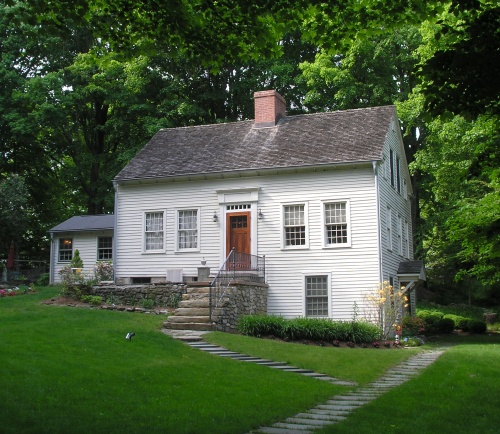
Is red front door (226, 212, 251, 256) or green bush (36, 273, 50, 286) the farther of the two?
green bush (36, 273, 50, 286)

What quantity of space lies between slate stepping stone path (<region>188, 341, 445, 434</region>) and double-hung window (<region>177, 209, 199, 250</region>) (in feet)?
29.0

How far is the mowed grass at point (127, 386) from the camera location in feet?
27.3

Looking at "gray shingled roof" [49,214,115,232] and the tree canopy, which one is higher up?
the tree canopy

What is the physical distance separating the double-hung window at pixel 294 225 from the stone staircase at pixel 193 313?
435 centimetres

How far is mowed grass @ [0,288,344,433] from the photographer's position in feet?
27.3

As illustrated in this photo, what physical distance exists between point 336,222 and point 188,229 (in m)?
5.86

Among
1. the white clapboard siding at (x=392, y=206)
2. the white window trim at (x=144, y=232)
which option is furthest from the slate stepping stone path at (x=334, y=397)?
the white window trim at (x=144, y=232)

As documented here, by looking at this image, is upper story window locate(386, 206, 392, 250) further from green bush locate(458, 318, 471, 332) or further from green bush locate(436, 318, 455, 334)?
green bush locate(458, 318, 471, 332)

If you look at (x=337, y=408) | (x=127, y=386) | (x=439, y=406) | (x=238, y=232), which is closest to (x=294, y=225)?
(x=238, y=232)

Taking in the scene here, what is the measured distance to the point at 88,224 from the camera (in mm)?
31719

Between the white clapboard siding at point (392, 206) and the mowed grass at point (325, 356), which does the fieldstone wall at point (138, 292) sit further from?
the white clapboard siding at point (392, 206)

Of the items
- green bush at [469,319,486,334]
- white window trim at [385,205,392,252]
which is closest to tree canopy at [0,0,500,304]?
white window trim at [385,205,392,252]

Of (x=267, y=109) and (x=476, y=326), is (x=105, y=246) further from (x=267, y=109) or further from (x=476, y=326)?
(x=476, y=326)

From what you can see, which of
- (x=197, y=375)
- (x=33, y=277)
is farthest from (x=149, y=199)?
(x=197, y=375)
